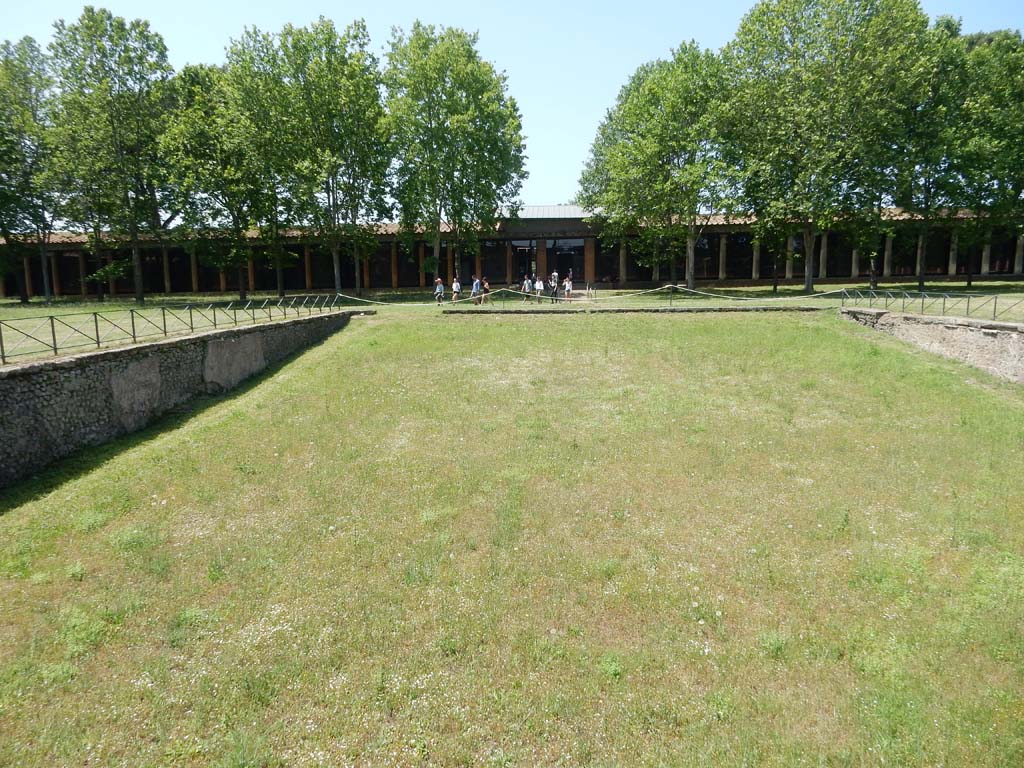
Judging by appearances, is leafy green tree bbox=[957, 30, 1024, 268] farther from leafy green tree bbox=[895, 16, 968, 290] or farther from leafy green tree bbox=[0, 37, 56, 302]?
leafy green tree bbox=[0, 37, 56, 302]

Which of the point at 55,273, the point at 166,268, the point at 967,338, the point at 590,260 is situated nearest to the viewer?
the point at 967,338

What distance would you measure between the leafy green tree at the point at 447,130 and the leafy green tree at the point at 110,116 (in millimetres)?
13517

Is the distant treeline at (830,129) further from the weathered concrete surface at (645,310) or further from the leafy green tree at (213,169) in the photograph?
the leafy green tree at (213,169)

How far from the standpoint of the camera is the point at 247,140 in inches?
1293

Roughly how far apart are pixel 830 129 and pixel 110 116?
3876 centimetres

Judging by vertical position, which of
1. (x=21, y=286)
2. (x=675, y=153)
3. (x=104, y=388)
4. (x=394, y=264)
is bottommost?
(x=104, y=388)

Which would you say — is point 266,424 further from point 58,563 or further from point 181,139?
point 181,139

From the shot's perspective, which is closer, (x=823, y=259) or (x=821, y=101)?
(x=821, y=101)

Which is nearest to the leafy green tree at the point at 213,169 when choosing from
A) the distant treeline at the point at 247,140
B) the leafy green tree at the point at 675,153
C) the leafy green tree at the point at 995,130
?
the distant treeline at the point at 247,140

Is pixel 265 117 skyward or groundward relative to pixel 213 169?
skyward

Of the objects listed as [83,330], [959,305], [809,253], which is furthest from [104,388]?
[809,253]

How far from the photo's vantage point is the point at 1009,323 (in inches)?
621

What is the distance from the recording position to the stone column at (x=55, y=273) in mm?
42688

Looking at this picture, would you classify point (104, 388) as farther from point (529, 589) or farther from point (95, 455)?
point (529, 589)
